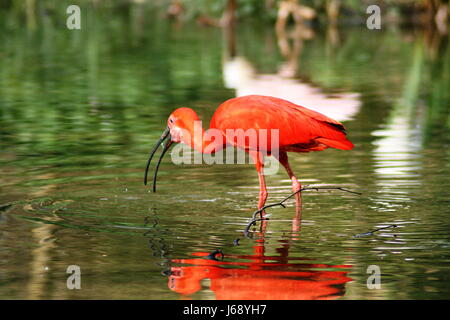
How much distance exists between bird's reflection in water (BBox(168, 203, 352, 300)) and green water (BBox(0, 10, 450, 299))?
0.04 feet

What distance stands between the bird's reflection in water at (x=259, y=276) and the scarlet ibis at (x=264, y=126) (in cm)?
145

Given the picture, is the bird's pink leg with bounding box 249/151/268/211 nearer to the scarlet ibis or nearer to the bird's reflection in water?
the scarlet ibis

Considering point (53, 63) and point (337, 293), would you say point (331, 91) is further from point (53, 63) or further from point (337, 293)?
point (337, 293)

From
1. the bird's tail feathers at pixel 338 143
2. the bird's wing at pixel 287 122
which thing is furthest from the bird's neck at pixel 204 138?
the bird's tail feathers at pixel 338 143

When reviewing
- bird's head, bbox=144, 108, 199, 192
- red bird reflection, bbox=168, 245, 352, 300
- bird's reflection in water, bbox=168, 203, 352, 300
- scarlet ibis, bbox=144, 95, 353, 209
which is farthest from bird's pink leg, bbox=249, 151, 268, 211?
red bird reflection, bbox=168, 245, 352, 300

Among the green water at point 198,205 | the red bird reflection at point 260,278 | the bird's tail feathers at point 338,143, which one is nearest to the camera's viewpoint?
the red bird reflection at point 260,278

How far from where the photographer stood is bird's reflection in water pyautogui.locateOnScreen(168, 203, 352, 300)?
17.7 feet

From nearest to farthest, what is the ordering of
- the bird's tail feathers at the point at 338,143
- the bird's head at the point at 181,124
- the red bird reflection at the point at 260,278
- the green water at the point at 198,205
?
the red bird reflection at the point at 260,278
the green water at the point at 198,205
the bird's tail feathers at the point at 338,143
the bird's head at the point at 181,124

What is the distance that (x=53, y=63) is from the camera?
19688 mm

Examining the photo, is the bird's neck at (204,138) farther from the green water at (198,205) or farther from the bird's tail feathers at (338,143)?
the bird's tail feathers at (338,143)

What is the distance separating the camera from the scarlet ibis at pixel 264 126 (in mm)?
7590

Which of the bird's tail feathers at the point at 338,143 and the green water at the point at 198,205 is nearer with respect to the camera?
the green water at the point at 198,205

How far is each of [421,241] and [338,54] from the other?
15907mm
